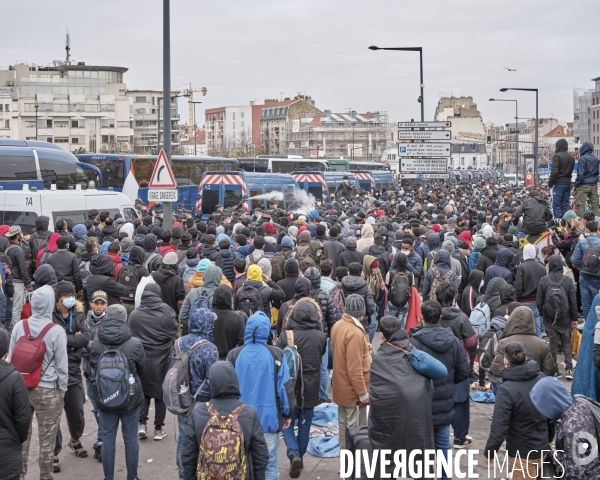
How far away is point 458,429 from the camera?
24.8 ft

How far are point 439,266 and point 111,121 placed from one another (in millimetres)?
94977

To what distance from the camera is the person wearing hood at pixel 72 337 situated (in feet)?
23.3

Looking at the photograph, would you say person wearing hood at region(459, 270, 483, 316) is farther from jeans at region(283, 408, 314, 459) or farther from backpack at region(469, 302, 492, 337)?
jeans at region(283, 408, 314, 459)

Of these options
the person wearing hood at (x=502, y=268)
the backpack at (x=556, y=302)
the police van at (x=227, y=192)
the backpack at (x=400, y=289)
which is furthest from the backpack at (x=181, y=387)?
the police van at (x=227, y=192)

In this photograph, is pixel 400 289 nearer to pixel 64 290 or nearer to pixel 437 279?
pixel 437 279

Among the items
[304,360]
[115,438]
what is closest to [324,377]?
[304,360]

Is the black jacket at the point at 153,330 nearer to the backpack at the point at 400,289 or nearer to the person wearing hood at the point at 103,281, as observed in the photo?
the person wearing hood at the point at 103,281

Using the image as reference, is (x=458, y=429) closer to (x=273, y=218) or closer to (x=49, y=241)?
(x=49, y=241)

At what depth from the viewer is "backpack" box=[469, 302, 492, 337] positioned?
8.91m

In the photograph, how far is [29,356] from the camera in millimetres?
6340

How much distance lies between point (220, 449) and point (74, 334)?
3.10m

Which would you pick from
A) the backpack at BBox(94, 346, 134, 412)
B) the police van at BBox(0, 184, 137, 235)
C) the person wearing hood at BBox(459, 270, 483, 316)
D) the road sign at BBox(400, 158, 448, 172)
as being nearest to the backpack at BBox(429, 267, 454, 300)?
the person wearing hood at BBox(459, 270, 483, 316)

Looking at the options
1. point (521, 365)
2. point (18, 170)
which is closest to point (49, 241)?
point (521, 365)

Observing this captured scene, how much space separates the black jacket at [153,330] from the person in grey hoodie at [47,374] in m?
1.02
